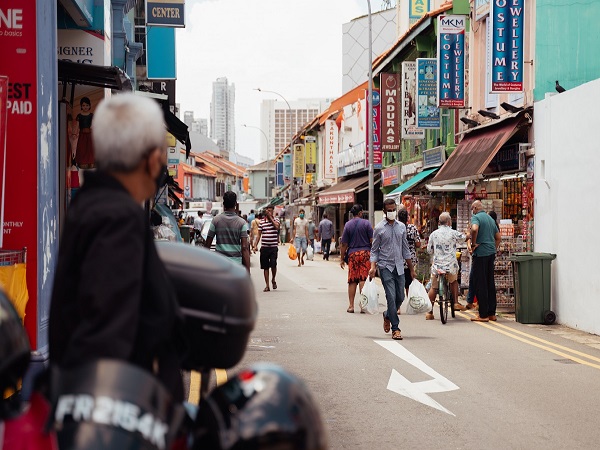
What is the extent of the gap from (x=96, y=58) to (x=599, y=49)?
9.38 metres

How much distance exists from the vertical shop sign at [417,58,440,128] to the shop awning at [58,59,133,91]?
662 inches

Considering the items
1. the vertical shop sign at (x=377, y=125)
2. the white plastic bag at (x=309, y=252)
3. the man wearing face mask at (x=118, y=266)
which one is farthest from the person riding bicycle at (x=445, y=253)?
the white plastic bag at (x=309, y=252)

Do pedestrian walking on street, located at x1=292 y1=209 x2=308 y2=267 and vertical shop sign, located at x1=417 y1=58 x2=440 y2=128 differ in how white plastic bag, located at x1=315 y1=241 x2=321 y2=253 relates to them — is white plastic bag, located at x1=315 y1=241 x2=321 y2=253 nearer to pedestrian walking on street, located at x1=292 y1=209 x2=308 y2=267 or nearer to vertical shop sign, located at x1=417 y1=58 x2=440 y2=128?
pedestrian walking on street, located at x1=292 y1=209 x2=308 y2=267

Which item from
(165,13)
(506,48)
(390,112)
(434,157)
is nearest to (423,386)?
(506,48)

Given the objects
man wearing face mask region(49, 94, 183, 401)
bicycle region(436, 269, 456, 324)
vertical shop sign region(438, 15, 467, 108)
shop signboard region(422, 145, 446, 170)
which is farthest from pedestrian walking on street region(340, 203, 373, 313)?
man wearing face mask region(49, 94, 183, 401)

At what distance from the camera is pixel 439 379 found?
31.4 ft

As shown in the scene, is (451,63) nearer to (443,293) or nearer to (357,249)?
(357,249)

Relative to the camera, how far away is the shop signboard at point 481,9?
72.8 ft

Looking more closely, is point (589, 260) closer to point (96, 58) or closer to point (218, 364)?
point (96, 58)

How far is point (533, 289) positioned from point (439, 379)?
5881mm

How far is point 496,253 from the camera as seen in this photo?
55.2 ft

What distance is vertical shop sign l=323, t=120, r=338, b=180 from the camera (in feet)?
168

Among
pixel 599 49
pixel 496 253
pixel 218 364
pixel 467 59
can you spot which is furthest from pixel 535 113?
pixel 218 364

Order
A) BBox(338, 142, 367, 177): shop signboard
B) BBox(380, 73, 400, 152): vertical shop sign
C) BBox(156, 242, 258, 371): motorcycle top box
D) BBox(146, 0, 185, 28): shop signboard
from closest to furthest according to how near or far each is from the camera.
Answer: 1. BBox(156, 242, 258, 371): motorcycle top box
2. BBox(146, 0, 185, 28): shop signboard
3. BBox(380, 73, 400, 152): vertical shop sign
4. BBox(338, 142, 367, 177): shop signboard
